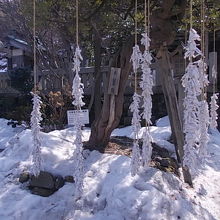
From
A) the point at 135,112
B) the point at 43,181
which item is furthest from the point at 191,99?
the point at 43,181

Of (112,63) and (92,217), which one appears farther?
(112,63)

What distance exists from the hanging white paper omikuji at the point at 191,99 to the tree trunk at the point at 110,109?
6.33ft

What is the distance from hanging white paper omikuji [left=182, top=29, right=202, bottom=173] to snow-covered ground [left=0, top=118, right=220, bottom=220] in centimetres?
80

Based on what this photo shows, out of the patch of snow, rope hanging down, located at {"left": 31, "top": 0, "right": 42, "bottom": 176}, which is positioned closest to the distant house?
the patch of snow

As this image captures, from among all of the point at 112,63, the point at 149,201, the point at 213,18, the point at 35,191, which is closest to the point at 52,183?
the point at 35,191

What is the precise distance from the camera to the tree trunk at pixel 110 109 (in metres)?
5.04

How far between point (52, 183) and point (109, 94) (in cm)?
159

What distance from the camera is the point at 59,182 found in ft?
13.9

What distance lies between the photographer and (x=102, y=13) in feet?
18.8

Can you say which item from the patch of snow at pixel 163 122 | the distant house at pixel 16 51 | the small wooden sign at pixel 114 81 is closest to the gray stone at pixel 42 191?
the small wooden sign at pixel 114 81

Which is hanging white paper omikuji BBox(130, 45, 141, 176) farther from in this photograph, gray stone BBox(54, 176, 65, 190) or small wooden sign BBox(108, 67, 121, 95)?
small wooden sign BBox(108, 67, 121, 95)

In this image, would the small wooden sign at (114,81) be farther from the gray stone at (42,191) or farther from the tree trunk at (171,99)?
the gray stone at (42,191)

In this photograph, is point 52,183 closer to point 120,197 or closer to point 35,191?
point 35,191

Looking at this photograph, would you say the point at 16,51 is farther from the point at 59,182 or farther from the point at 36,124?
the point at 36,124
